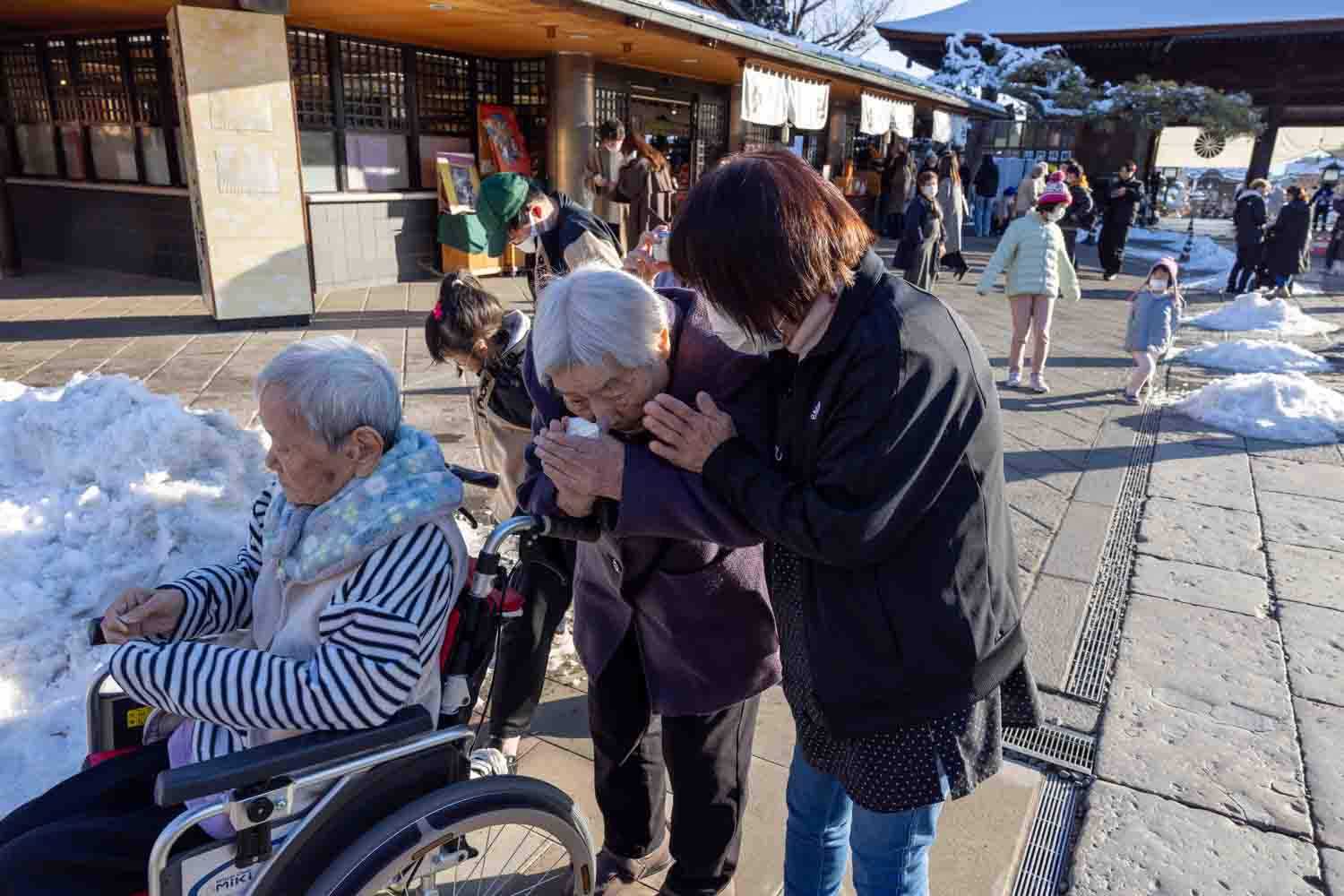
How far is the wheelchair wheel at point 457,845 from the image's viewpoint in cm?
148

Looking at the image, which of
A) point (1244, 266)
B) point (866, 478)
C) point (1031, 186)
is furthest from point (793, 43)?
point (866, 478)

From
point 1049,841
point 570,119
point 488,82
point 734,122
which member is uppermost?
point 488,82

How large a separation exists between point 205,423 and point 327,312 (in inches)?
213

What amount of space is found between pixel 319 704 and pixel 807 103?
13.8 metres

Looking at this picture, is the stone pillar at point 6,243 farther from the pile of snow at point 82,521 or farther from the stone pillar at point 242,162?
the pile of snow at point 82,521

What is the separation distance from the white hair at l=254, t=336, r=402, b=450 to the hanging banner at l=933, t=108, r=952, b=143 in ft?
66.2

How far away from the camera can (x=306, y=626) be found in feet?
5.38

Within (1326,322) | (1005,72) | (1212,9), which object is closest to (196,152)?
(1326,322)

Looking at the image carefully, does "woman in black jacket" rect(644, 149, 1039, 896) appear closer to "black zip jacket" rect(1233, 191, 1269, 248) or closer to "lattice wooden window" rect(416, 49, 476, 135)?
"lattice wooden window" rect(416, 49, 476, 135)

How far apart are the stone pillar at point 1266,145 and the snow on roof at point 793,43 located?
18.1 ft

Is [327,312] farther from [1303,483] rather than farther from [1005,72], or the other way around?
[1005,72]

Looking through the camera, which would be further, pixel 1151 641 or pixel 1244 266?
pixel 1244 266

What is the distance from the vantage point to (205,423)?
11.9ft

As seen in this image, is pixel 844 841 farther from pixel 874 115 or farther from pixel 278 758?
pixel 874 115
